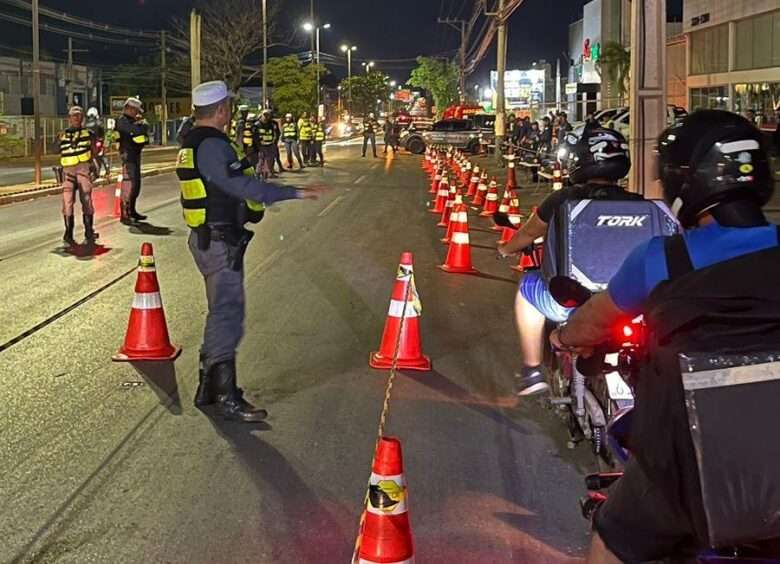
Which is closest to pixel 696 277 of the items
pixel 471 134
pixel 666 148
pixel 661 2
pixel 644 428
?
pixel 644 428

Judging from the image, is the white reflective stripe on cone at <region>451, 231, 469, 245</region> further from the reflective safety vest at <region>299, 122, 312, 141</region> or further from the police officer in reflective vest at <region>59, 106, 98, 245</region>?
the reflective safety vest at <region>299, 122, 312, 141</region>

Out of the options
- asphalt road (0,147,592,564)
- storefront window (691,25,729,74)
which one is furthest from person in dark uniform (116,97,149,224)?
storefront window (691,25,729,74)

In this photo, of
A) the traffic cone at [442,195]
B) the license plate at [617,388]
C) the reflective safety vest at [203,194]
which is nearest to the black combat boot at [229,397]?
the reflective safety vest at [203,194]

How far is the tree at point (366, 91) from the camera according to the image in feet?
414

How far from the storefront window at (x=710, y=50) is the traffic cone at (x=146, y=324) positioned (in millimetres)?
37953

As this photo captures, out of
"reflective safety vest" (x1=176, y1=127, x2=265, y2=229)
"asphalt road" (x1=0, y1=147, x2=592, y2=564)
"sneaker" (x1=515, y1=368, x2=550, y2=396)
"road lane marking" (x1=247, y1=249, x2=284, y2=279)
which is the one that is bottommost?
"asphalt road" (x1=0, y1=147, x2=592, y2=564)

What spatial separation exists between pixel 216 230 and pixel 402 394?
1713mm

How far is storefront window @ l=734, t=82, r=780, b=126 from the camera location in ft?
114

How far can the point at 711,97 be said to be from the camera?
4325 centimetres

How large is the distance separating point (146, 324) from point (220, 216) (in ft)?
6.09

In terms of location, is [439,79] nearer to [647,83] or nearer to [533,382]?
[647,83]

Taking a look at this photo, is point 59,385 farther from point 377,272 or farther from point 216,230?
point 377,272

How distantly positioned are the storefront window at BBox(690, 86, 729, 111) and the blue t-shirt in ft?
127

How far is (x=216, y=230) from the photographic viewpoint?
6.31 m
